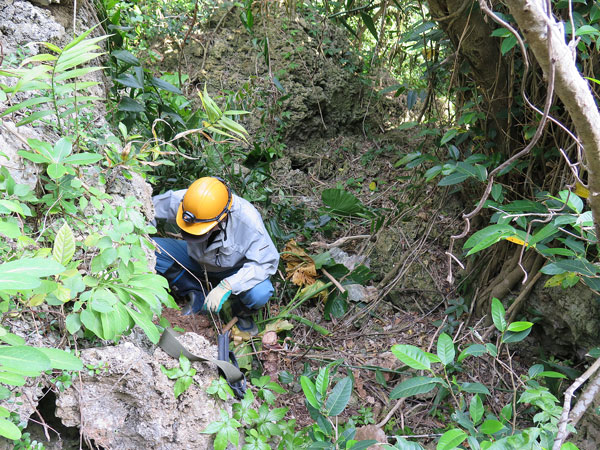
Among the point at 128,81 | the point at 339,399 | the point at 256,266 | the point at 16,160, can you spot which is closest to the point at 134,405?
the point at 339,399

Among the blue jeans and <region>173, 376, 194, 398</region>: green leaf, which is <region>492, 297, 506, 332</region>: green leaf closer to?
<region>173, 376, 194, 398</region>: green leaf

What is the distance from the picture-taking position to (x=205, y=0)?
179 inches

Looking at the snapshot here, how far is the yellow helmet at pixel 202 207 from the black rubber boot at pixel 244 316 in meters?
0.64

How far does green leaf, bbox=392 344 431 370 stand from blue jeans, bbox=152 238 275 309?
1.56m

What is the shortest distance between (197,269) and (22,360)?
2551 mm

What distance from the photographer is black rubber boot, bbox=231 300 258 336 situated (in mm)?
3165

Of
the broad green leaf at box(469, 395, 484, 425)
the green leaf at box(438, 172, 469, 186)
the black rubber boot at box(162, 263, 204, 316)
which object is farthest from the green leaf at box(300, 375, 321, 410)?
the black rubber boot at box(162, 263, 204, 316)

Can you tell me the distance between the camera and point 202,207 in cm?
287

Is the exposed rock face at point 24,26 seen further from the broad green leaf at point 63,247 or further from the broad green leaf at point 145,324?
the broad green leaf at point 145,324

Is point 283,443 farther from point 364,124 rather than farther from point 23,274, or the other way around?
point 364,124

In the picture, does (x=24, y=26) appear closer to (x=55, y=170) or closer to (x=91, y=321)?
(x=55, y=170)

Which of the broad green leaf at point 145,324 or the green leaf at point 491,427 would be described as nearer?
the broad green leaf at point 145,324

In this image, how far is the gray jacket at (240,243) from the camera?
3117 mm

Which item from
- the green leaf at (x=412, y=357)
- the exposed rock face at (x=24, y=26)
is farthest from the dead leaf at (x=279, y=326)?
the exposed rock face at (x=24, y=26)
